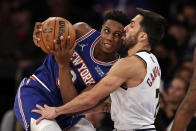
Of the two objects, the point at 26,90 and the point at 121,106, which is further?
the point at 26,90

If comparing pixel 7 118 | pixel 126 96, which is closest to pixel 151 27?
pixel 126 96

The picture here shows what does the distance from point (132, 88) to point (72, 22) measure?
13.6ft

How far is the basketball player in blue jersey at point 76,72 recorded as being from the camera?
3938mm

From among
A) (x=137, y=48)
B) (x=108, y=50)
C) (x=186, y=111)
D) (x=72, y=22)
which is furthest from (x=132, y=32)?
(x=72, y=22)

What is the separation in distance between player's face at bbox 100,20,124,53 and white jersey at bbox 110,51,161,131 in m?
0.37

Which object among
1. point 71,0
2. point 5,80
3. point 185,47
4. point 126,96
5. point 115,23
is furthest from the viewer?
point 71,0

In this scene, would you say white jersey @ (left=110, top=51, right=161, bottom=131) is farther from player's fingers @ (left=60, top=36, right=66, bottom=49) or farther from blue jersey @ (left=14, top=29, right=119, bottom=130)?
player's fingers @ (left=60, top=36, right=66, bottom=49)

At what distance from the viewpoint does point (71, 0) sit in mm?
8406

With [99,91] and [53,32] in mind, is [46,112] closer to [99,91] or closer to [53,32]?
[99,91]

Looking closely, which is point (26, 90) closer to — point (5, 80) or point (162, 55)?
point (5, 80)

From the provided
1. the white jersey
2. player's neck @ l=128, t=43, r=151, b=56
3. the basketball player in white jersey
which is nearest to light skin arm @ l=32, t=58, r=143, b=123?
the basketball player in white jersey

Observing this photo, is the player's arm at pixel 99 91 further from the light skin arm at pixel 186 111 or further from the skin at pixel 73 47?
the light skin arm at pixel 186 111

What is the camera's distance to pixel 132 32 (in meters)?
3.81

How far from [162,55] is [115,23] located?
3533mm
